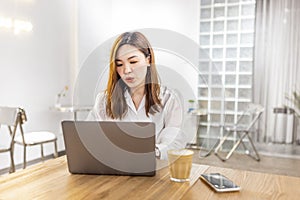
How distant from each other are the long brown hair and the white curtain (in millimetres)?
3580

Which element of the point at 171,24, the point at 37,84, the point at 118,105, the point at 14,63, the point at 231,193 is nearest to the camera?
the point at 231,193

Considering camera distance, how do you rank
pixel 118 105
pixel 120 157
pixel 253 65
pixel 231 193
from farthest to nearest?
pixel 253 65 < pixel 118 105 < pixel 120 157 < pixel 231 193

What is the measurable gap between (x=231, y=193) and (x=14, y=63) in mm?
3376

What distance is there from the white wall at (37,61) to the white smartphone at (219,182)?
3.11 m

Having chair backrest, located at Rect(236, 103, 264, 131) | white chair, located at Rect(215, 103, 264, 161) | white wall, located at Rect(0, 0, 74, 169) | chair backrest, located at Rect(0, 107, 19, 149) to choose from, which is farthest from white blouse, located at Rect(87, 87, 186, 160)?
chair backrest, located at Rect(236, 103, 264, 131)

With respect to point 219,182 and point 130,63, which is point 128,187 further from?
point 130,63

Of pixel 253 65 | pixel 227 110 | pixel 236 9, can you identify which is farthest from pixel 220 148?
pixel 236 9

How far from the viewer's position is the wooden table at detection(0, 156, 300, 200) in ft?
2.84

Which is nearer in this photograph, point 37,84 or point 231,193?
point 231,193

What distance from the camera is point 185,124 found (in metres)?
1.07

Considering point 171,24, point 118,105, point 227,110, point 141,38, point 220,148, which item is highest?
point 171,24

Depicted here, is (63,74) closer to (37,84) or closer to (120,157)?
(37,84)

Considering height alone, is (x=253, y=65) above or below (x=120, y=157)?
above

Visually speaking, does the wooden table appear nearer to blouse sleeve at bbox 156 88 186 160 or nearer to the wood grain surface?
the wood grain surface
